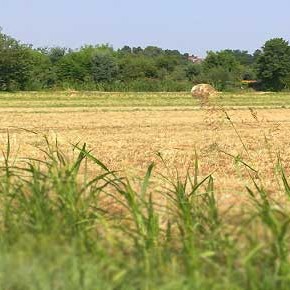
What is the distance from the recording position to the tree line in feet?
241

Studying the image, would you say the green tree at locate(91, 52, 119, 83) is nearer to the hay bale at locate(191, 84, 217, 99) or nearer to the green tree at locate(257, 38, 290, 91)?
the green tree at locate(257, 38, 290, 91)

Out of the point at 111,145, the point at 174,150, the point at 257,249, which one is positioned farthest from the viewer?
the point at 111,145

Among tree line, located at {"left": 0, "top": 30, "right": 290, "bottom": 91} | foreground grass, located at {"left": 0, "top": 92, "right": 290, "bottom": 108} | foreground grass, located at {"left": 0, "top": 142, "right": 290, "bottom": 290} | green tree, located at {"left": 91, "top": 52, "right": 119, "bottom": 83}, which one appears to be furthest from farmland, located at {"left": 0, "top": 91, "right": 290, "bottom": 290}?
green tree, located at {"left": 91, "top": 52, "right": 119, "bottom": 83}

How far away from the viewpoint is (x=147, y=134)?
816 inches

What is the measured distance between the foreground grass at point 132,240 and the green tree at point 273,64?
95224 mm

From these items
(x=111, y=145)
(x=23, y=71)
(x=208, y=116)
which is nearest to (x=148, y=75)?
(x=23, y=71)

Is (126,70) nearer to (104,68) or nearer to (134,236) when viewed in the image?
(104,68)

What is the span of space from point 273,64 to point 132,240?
3900 inches

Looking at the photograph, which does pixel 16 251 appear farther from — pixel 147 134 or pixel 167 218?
pixel 147 134

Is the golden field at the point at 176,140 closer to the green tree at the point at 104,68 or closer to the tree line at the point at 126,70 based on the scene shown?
the tree line at the point at 126,70

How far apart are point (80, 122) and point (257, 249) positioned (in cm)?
2341

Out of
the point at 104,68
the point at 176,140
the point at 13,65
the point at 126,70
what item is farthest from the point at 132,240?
the point at 126,70

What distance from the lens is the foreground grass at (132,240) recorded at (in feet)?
9.66

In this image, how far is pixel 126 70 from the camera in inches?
4313
